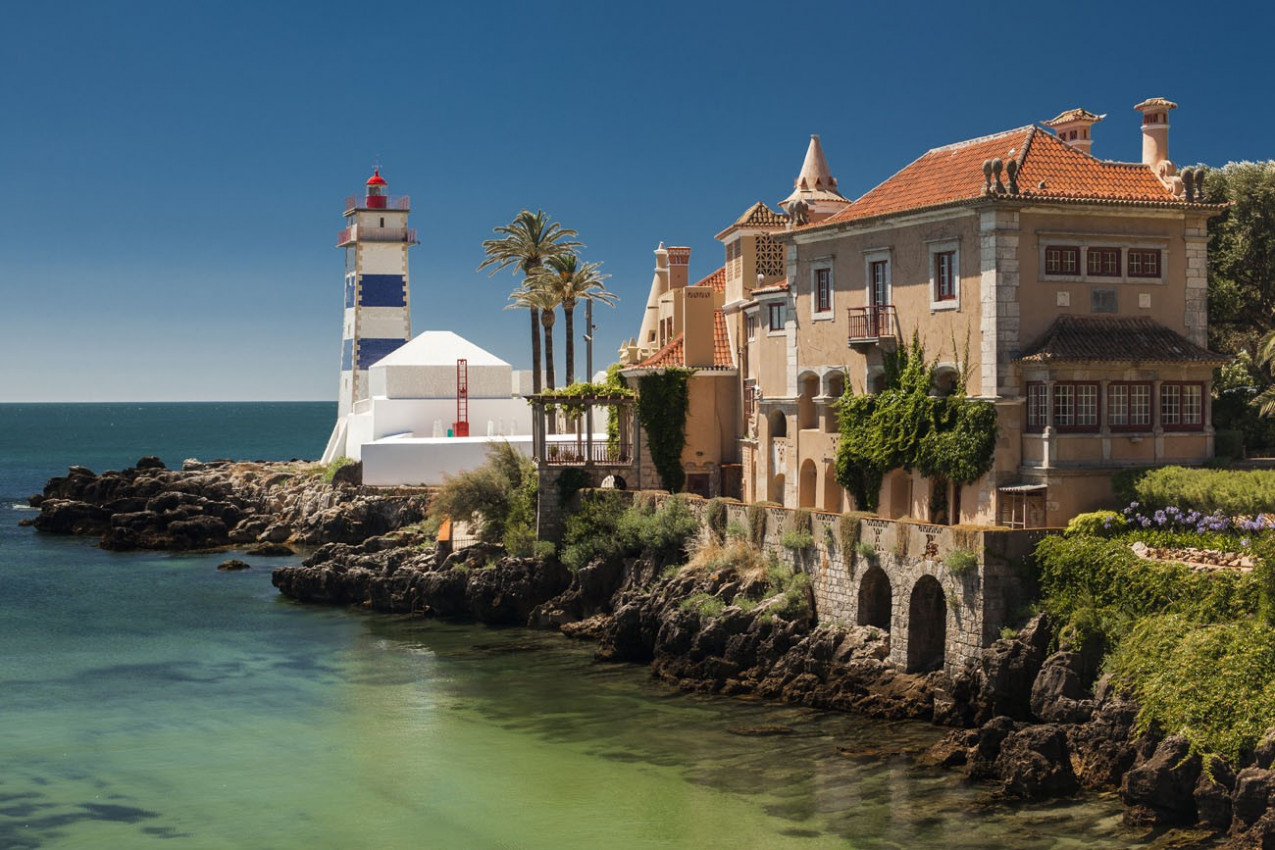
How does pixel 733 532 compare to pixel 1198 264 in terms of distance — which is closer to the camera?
pixel 1198 264

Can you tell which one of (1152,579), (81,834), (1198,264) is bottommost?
(81,834)

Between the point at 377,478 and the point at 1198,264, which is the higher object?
the point at 1198,264

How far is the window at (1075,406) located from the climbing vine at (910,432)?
1564mm

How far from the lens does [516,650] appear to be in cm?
4519

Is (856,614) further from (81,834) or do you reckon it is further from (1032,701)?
(81,834)

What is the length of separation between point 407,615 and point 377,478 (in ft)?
66.5

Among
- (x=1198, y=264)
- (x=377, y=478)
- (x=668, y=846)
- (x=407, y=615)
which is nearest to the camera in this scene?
(x=668, y=846)

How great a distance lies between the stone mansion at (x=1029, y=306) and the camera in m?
38.1

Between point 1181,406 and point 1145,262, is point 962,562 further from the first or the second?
point 1145,262

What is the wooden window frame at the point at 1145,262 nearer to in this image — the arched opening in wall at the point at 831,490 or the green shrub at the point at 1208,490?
the green shrub at the point at 1208,490

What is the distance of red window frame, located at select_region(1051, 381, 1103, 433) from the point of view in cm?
3803

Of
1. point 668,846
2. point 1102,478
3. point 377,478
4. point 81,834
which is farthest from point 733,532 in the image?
point 377,478

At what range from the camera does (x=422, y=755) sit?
34.6 m

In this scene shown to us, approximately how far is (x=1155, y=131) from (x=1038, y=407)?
935 cm
